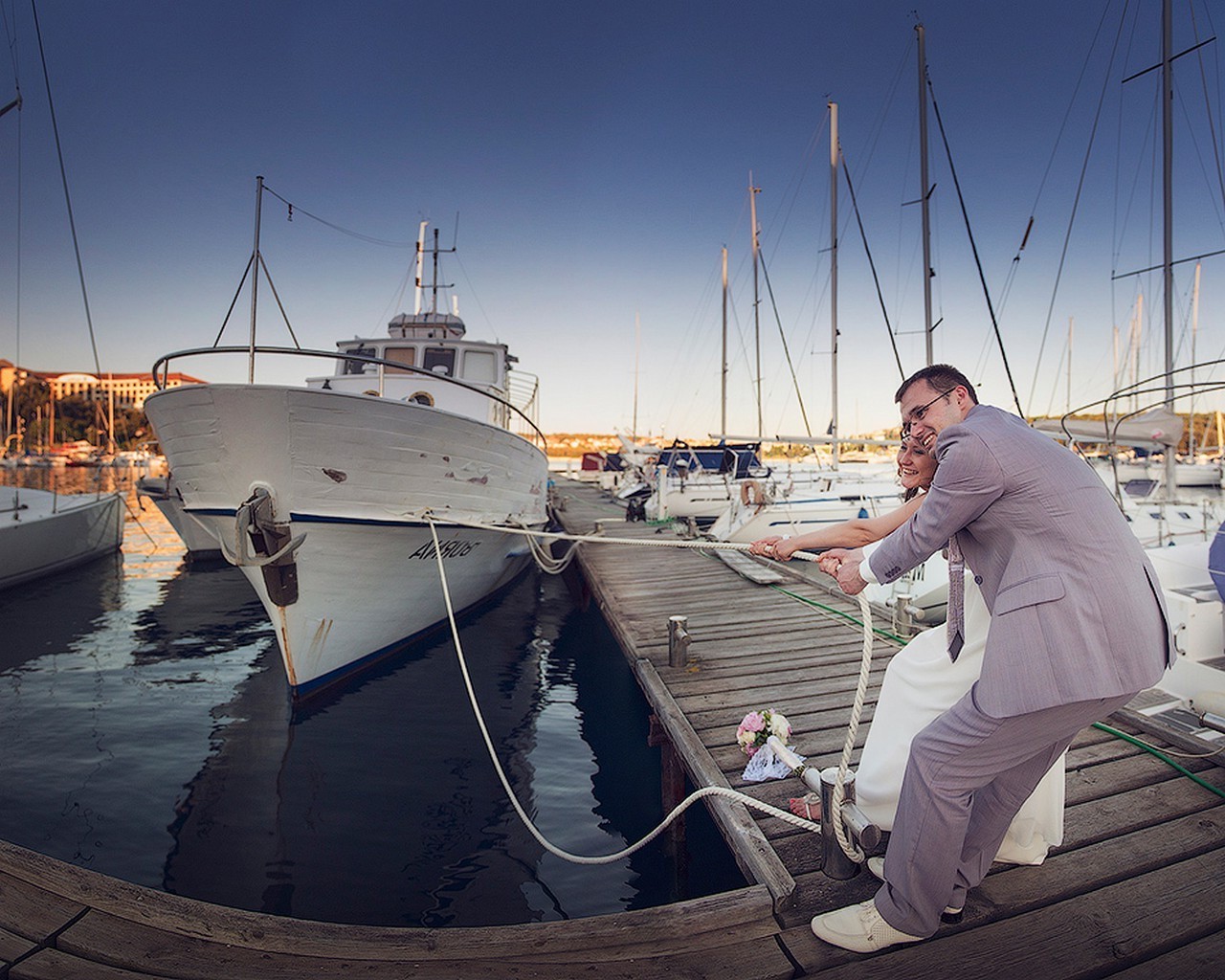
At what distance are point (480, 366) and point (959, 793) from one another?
9607mm

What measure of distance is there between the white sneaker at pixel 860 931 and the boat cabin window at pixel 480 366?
9.26 m

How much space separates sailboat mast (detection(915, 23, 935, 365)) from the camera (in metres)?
12.7

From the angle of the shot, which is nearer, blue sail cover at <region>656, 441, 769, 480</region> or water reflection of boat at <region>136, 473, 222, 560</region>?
water reflection of boat at <region>136, 473, 222, 560</region>

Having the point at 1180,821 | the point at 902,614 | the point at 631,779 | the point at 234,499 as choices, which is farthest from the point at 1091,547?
the point at 234,499

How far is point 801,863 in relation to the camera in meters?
2.56

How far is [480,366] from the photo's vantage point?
1044 cm

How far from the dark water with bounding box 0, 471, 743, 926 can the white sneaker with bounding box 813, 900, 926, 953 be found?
2.06m

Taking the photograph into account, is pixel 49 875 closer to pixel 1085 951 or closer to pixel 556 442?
pixel 1085 951

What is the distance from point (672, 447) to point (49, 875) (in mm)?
17210

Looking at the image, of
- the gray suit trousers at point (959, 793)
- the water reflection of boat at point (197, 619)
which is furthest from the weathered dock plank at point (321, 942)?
the water reflection of boat at point (197, 619)

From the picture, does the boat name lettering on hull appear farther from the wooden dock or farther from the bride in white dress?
the bride in white dress

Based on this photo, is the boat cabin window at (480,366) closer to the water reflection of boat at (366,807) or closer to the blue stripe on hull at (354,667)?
the blue stripe on hull at (354,667)

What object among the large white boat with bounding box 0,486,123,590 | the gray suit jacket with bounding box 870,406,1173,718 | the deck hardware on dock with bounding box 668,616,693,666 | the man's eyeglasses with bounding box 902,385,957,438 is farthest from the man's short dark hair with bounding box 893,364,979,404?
the large white boat with bounding box 0,486,123,590

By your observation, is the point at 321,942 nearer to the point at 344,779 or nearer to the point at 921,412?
the point at 921,412
